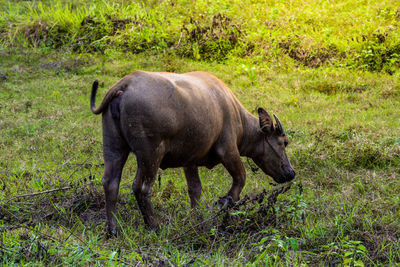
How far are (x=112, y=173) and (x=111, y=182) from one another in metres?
0.07

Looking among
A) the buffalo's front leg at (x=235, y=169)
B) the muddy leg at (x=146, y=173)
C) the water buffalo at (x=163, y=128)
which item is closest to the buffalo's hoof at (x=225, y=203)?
the water buffalo at (x=163, y=128)

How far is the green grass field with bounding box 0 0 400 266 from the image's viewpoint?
141 inches

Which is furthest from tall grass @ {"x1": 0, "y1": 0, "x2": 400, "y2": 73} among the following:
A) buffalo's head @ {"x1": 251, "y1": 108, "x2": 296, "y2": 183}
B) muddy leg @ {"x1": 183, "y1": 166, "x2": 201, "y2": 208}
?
muddy leg @ {"x1": 183, "y1": 166, "x2": 201, "y2": 208}

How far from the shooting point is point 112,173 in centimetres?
393

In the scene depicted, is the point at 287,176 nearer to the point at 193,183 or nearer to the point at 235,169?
the point at 235,169

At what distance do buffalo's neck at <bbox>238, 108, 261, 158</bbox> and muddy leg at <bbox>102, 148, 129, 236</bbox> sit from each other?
5.05 feet

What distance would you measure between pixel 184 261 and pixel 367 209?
6.21ft

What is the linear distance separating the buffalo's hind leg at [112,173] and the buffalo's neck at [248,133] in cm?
152

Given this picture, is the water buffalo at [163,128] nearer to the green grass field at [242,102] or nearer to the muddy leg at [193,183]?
the muddy leg at [193,183]

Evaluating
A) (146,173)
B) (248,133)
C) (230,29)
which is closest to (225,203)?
(146,173)

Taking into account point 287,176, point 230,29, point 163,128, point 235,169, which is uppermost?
point 163,128

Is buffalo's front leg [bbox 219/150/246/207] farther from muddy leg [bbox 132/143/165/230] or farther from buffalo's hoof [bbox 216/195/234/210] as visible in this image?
muddy leg [bbox 132/143/165/230]

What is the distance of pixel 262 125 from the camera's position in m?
5.06

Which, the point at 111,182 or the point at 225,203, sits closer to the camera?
the point at 111,182
